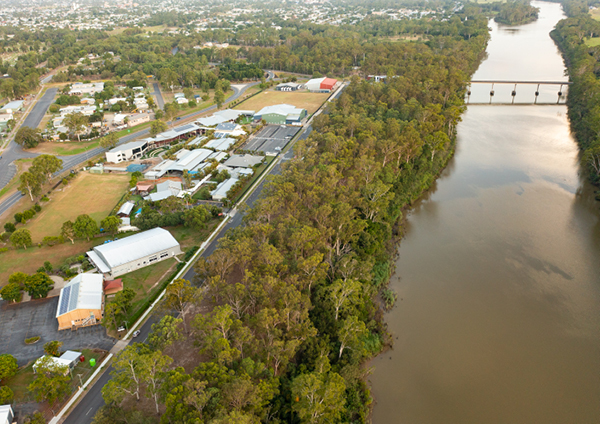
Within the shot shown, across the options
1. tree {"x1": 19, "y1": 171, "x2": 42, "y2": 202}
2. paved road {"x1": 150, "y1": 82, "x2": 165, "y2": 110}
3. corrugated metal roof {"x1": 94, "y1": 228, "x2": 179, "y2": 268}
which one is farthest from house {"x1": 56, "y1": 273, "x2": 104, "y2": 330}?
paved road {"x1": 150, "y1": 82, "x2": 165, "y2": 110}

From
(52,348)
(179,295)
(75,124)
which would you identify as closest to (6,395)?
(52,348)

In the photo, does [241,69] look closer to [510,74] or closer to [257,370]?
[510,74]

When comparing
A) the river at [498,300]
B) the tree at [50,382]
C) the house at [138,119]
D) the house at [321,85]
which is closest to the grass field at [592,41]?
the house at [321,85]

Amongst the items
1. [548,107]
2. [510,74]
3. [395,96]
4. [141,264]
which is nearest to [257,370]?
[141,264]

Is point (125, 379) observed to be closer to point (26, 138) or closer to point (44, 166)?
point (44, 166)

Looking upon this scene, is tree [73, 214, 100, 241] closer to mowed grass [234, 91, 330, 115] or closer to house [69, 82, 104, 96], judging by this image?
mowed grass [234, 91, 330, 115]

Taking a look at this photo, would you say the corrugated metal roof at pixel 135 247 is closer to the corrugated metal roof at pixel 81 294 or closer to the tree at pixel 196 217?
the corrugated metal roof at pixel 81 294

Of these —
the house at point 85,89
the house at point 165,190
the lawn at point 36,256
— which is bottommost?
the lawn at point 36,256
